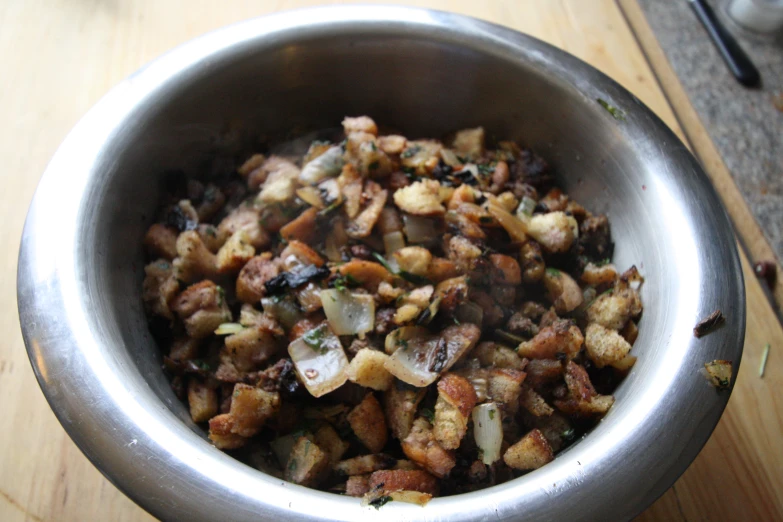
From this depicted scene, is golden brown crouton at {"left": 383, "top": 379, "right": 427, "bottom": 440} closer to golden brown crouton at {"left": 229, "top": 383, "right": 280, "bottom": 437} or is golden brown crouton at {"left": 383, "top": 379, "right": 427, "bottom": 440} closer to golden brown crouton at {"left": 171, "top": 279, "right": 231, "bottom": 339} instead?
golden brown crouton at {"left": 229, "top": 383, "right": 280, "bottom": 437}

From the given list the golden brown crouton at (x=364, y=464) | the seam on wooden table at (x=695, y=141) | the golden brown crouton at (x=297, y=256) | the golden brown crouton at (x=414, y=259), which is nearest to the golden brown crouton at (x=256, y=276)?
the golden brown crouton at (x=297, y=256)

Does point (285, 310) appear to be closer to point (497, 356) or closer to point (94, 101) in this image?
point (497, 356)

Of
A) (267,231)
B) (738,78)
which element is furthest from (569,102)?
(738,78)

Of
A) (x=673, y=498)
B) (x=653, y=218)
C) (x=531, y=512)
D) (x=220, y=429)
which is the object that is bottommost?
(x=673, y=498)

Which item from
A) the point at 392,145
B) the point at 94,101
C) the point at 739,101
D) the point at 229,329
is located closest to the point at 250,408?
the point at 229,329

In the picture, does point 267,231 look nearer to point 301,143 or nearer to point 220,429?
point 301,143

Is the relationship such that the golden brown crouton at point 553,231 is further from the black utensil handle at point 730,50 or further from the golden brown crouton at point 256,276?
the black utensil handle at point 730,50
